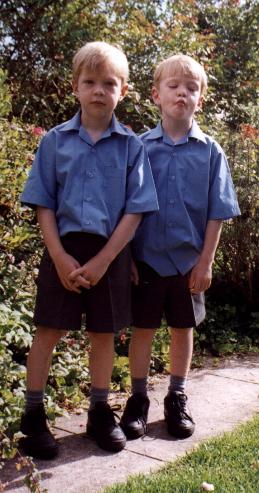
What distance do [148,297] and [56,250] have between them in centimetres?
62

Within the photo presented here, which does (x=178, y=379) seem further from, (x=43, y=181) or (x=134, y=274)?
(x=43, y=181)

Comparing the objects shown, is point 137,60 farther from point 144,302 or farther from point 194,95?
point 144,302

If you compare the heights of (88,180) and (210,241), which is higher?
(88,180)

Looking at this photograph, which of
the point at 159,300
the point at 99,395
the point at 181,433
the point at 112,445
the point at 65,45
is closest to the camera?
the point at 112,445

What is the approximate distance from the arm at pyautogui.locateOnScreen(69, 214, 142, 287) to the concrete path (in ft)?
2.42

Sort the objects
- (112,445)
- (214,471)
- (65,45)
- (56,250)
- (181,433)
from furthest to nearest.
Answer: (65,45)
(181,433)
(112,445)
(56,250)
(214,471)

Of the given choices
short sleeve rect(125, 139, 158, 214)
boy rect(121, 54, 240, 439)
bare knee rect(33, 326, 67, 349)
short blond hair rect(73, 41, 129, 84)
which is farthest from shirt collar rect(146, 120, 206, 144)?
bare knee rect(33, 326, 67, 349)

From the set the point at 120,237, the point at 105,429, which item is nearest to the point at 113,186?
the point at 120,237

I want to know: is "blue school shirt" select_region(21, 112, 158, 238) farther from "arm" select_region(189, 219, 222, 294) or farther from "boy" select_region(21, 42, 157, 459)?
"arm" select_region(189, 219, 222, 294)

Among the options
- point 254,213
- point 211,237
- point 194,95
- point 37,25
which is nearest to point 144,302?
point 211,237

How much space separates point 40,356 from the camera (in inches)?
107

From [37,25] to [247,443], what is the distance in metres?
4.55

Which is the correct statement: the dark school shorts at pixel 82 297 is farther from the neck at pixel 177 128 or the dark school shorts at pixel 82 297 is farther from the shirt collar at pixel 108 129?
the neck at pixel 177 128

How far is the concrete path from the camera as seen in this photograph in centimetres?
248
